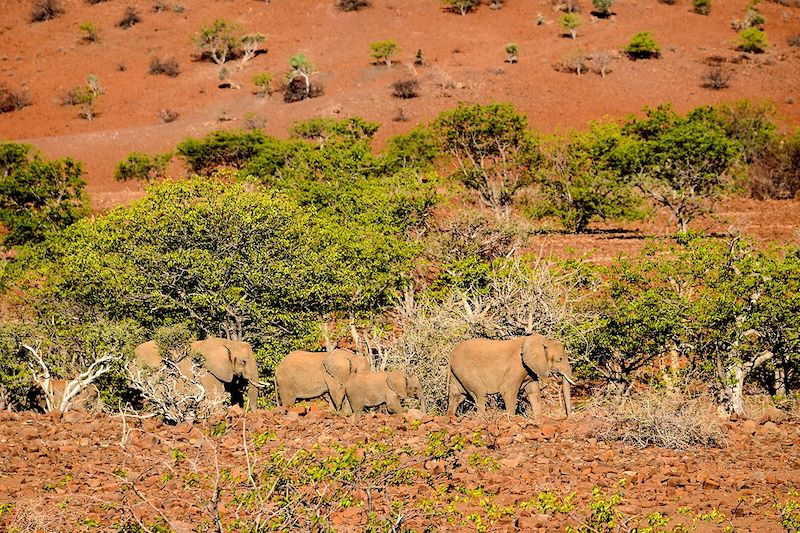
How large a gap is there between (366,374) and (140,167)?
51935 mm

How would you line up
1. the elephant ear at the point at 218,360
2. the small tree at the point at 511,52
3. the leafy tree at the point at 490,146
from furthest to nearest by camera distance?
the small tree at the point at 511,52 < the leafy tree at the point at 490,146 < the elephant ear at the point at 218,360

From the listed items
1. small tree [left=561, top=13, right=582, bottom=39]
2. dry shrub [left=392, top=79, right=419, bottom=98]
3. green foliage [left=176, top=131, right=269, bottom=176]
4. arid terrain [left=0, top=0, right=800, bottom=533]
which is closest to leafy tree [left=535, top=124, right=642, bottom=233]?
arid terrain [left=0, top=0, right=800, bottom=533]

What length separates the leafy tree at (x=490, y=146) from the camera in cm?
3894

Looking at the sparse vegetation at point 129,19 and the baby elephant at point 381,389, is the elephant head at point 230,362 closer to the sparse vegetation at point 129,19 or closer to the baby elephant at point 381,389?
the baby elephant at point 381,389

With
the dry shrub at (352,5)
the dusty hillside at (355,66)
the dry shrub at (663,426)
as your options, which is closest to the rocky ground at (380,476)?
the dry shrub at (663,426)

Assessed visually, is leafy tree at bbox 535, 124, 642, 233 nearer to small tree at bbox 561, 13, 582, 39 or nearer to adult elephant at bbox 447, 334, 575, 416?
adult elephant at bbox 447, 334, 575, 416

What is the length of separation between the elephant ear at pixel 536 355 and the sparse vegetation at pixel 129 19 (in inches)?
4262

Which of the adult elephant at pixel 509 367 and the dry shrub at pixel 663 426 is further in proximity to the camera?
the adult elephant at pixel 509 367

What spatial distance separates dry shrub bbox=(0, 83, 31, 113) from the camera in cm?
8956

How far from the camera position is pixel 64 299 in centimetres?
1947

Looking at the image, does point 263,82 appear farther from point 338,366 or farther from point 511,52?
point 338,366

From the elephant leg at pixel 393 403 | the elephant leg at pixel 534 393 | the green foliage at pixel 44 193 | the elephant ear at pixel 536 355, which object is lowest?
the green foliage at pixel 44 193

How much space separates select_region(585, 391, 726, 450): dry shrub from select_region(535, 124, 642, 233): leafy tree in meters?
27.7

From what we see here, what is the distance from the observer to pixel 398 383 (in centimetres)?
1395
